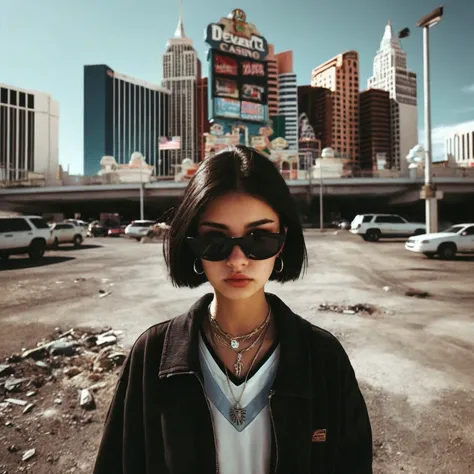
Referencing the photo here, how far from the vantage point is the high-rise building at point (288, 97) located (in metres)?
169

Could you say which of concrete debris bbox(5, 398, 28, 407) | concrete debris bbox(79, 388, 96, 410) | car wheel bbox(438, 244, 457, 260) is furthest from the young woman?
car wheel bbox(438, 244, 457, 260)

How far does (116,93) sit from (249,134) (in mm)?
120700

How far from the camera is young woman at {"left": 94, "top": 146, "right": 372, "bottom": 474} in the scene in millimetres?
1355

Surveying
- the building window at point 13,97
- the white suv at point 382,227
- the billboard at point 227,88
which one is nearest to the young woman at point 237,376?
the white suv at point 382,227

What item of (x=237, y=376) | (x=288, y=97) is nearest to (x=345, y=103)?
(x=288, y=97)

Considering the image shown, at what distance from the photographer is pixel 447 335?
18.5 ft

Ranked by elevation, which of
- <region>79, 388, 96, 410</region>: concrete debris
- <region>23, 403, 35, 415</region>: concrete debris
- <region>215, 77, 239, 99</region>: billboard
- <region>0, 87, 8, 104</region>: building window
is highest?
<region>0, 87, 8, 104</region>: building window

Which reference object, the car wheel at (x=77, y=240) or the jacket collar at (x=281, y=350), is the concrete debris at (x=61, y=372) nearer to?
the jacket collar at (x=281, y=350)

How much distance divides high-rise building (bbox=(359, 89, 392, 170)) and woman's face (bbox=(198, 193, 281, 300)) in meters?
176

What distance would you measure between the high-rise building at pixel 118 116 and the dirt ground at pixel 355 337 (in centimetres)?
14578

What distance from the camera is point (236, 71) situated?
166 feet

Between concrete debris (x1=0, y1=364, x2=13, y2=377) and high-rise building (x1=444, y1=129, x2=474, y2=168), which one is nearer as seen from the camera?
concrete debris (x1=0, y1=364, x2=13, y2=377)

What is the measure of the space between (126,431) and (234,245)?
0.82 metres

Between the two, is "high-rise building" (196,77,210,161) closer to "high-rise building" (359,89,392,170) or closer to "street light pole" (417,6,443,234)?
"high-rise building" (359,89,392,170)
